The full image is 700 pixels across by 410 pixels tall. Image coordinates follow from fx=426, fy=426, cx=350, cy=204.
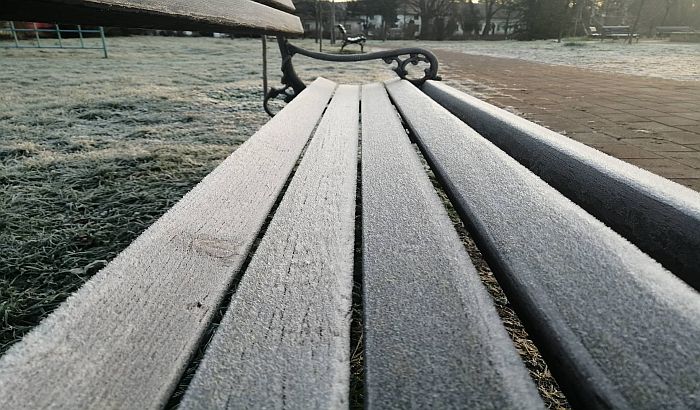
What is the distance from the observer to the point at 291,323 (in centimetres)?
47

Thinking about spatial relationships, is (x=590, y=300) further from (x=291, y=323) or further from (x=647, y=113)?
(x=647, y=113)

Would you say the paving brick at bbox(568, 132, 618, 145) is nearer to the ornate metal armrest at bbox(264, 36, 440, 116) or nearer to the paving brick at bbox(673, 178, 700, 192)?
the paving brick at bbox(673, 178, 700, 192)

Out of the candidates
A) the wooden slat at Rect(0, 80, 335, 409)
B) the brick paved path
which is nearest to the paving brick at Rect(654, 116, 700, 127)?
the brick paved path

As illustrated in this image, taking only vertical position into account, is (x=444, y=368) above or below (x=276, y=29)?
below

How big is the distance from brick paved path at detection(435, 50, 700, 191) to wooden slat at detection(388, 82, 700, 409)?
1574 mm

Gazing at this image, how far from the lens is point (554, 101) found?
380 cm

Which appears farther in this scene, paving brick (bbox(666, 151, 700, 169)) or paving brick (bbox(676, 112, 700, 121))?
paving brick (bbox(676, 112, 700, 121))

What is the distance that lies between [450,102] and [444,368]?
5.14ft

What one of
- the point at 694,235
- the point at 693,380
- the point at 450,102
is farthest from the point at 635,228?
the point at 450,102

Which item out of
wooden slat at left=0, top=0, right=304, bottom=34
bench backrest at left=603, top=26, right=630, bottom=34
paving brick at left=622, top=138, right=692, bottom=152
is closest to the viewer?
wooden slat at left=0, top=0, right=304, bottom=34

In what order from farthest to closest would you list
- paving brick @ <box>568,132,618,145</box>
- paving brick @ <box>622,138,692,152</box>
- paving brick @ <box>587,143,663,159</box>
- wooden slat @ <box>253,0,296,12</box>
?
paving brick @ <box>568,132,618,145</box>, paving brick @ <box>622,138,692,152</box>, paving brick @ <box>587,143,663,159</box>, wooden slat @ <box>253,0,296,12</box>

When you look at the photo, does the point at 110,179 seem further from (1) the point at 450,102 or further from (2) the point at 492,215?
(2) the point at 492,215

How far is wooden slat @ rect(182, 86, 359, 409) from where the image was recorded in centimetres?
37

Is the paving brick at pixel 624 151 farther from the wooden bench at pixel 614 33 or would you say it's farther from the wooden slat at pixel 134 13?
the wooden bench at pixel 614 33
